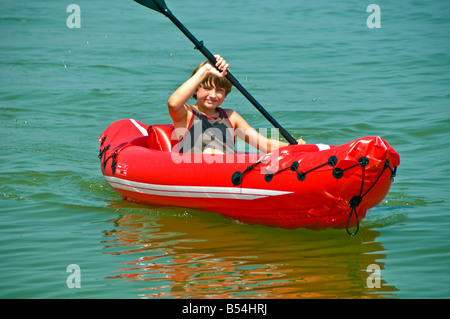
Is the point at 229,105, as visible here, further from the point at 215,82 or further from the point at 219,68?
the point at 219,68

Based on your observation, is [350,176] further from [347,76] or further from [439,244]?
[347,76]

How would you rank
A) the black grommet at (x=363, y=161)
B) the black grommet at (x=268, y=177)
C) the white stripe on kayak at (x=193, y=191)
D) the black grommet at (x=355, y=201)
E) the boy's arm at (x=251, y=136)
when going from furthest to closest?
the boy's arm at (x=251, y=136) < the white stripe on kayak at (x=193, y=191) < the black grommet at (x=268, y=177) < the black grommet at (x=355, y=201) < the black grommet at (x=363, y=161)

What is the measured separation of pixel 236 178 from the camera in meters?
4.81

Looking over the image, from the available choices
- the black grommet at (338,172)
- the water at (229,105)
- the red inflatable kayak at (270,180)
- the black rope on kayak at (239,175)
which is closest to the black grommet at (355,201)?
the red inflatable kayak at (270,180)

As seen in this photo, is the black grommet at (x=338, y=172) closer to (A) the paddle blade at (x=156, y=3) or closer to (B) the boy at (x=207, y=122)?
(B) the boy at (x=207, y=122)

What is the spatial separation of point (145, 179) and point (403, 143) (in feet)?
10.8

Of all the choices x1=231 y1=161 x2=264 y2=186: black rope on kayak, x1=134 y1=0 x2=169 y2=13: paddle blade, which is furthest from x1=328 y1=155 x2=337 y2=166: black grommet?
x1=134 y1=0 x2=169 y2=13: paddle blade

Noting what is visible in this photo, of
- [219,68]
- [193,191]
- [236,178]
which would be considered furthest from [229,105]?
[236,178]

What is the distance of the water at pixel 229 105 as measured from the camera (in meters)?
4.30

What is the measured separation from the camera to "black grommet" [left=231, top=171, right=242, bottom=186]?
4801mm

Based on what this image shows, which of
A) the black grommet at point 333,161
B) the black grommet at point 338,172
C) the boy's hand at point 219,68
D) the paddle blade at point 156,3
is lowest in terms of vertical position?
the black grommet at point 338,172

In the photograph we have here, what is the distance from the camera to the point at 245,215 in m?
5.08

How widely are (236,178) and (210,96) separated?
35.3 inches
